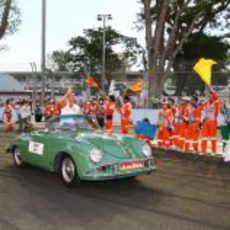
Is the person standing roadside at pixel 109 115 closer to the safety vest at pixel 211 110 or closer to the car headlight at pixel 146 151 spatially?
the safety vest at pixel 211 110

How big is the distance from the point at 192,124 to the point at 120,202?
558cm

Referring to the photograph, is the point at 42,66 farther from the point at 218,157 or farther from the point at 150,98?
the point at 218,157

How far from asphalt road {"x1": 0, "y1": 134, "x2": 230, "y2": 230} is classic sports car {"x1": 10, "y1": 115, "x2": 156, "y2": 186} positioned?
34cm

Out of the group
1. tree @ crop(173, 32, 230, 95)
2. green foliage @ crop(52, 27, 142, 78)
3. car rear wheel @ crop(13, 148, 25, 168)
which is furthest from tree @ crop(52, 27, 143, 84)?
car rear wheel @ crop(13, 148, 25, 168)

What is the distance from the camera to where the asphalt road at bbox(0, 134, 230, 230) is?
209 inches

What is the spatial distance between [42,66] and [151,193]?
632 inches

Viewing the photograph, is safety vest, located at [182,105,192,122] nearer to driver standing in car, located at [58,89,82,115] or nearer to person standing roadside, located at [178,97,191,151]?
person standing roadside, located at [178,97,191,151]

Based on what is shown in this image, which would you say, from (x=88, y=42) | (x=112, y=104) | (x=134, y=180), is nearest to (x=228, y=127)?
(x=134, y=180)

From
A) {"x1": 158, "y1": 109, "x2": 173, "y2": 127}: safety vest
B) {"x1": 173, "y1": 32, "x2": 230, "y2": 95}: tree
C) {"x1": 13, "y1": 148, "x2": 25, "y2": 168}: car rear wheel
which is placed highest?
{"x1": 173, "y1": 32, "x2": 230, "y2": 95}: tree

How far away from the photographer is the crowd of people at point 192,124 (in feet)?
35.2

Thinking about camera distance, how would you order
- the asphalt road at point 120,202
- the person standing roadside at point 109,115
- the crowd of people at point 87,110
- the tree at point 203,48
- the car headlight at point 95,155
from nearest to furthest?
the asphalt road at point 120,202 < the car headlight at point 95,155 < the crowd of people at point 87,110 < the person standing roadside at point 109,115 < the tree at point 203,48

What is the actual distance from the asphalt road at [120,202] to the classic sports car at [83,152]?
0.34 m

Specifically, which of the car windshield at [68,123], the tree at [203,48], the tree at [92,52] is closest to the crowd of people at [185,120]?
the car windshield at [68,123]

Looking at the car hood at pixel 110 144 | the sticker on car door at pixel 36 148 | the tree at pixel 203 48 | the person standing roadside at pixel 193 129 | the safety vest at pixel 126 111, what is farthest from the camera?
the tree at pixel 203 48
